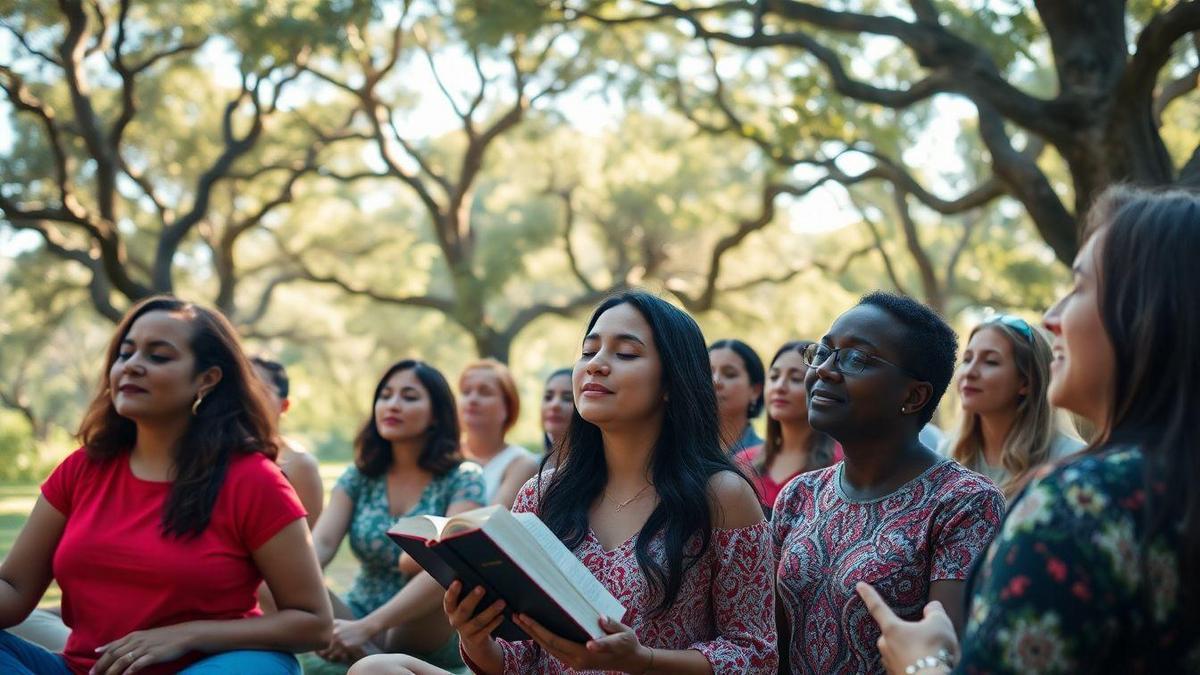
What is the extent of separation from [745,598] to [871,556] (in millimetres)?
345

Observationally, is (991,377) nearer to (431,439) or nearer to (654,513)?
(654,513)

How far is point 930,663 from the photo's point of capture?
2156 mm

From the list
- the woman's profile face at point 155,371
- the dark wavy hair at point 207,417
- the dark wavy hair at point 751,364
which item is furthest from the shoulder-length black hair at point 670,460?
the dark wavy hair at point 751,364

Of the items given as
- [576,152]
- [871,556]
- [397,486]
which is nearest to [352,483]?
[397,486]

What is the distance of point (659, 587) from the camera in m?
3.21

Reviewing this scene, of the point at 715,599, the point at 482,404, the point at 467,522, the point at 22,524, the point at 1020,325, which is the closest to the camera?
the point at 467,522

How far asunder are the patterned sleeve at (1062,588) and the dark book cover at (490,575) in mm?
1049

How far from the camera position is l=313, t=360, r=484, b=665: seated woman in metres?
6.16

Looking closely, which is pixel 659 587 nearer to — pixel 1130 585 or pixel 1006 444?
pixel 1130 585

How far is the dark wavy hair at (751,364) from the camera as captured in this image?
6.84m

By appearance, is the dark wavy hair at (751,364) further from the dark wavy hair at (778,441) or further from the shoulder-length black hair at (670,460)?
the shoulder-length black hair at (670,460)

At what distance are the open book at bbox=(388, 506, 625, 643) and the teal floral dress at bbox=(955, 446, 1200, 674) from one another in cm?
103

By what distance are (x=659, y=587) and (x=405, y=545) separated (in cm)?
75

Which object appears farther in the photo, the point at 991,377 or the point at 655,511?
the point at 991,377
